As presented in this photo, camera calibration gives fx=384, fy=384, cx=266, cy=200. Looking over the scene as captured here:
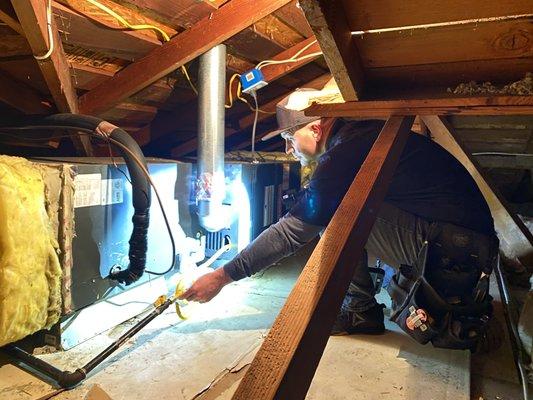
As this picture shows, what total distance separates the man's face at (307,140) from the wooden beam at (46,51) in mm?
895

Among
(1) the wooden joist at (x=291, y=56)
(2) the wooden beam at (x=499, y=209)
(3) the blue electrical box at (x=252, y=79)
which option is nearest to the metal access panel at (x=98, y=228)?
(3) the blue electrical box at (x=252, y=79)

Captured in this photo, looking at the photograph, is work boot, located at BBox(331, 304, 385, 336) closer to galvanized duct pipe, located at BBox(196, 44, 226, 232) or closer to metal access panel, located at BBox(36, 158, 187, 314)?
galvanized duct pipe, located at BBox(196, 44, 226, 232)

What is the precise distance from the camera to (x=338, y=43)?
921mm

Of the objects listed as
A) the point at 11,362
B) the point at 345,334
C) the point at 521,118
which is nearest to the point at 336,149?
the point at 345,334

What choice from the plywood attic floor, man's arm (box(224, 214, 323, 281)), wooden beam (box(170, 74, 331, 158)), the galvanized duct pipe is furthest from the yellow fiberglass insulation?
wooden beam (box(170, 74, 331, 158))

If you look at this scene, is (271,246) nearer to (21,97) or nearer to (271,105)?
(21,97)

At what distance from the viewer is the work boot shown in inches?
60.5

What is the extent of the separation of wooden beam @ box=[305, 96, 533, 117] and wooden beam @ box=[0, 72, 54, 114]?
119 cm

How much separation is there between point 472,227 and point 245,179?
1.17 meters

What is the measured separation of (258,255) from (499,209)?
4.05 ft

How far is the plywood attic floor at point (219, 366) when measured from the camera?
45.3 inches

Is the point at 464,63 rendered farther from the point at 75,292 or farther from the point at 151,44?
the point at 75,292

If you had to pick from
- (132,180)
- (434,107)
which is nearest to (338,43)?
(434,107)

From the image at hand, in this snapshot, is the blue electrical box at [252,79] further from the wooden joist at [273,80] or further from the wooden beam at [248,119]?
the wooden beam at [248,119]
